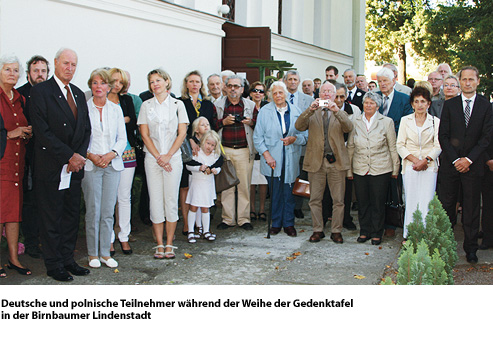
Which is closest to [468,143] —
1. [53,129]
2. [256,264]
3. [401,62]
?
[256,264]

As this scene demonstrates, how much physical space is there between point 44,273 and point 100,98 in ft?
6.06

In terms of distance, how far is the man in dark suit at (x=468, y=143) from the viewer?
607cm

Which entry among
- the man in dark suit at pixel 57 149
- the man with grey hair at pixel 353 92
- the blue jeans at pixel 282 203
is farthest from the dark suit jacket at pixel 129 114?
the man with grey hair at pixel 353 92

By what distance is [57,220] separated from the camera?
522 centimetres

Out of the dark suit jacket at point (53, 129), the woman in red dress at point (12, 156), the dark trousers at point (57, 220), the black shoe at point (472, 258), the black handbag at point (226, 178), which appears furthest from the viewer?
the black handbag at point (226, 178)

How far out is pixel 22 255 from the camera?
607 cm

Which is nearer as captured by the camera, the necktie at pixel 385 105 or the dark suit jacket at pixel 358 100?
the necktie at pixel 385 105

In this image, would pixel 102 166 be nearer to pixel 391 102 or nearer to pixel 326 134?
pixel 326 134

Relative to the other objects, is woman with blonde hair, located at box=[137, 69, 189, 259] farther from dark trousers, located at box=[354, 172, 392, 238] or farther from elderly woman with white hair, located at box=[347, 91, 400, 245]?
dark trousers, located at box=[354, 172, 392, 238]

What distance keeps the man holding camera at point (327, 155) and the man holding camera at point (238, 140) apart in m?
0.91

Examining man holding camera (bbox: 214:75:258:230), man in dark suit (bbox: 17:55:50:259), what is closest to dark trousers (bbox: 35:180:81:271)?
man in dark suit (bbox: 17:55:50:259)

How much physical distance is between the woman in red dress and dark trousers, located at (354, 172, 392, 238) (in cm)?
392

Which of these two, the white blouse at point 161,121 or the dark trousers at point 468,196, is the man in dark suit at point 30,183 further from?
the dark trousers at point 468,196

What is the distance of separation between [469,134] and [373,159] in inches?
45.4
